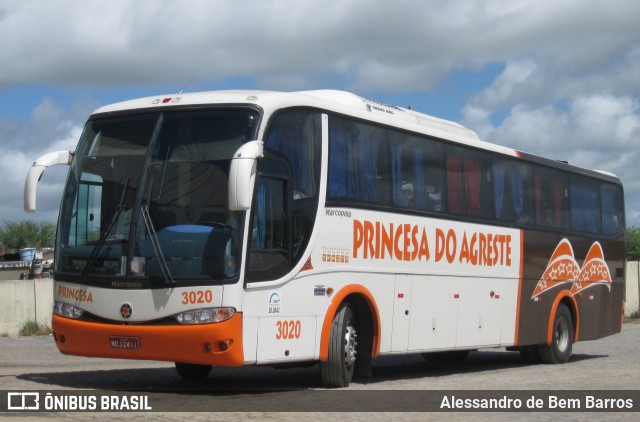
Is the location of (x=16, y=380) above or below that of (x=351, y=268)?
below

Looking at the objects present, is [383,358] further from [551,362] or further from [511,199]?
[511,199]

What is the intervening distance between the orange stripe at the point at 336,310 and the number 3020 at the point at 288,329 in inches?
19.4

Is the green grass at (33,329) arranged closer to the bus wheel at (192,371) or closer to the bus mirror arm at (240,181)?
the bus wheel at (192,371)

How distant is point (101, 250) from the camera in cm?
1276

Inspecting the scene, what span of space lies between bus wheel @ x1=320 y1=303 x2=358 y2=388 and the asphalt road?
20cm

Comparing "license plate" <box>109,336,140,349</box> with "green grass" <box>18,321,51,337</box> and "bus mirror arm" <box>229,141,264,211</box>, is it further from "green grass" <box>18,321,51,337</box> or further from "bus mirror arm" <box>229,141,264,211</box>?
"green grass" <box>18,321,51,337</box>

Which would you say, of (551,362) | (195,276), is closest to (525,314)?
(551,362)

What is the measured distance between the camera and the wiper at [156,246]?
40.2 ft

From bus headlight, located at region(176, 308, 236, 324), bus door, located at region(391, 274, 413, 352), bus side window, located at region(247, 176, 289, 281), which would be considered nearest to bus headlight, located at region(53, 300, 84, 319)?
bus headlight, located at region(176, 308, 236, 324)

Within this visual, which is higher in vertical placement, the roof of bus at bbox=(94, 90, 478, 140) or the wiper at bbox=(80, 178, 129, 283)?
the roof of bus at bbox=(94, 90, 478, 140)

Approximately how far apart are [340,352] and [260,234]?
6.78 feet

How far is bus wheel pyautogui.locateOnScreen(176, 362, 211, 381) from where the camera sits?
1491cm

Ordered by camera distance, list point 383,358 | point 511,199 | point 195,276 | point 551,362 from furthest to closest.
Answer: point 383,358 → point 551,362 → point 511,199 → point 195,276

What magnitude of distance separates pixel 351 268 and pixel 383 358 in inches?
308
